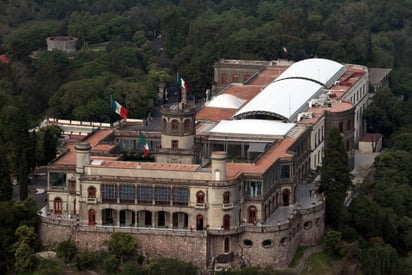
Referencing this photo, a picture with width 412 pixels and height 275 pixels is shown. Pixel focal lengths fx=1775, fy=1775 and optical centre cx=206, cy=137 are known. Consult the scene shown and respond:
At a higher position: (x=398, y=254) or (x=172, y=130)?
(x=172, y=130)

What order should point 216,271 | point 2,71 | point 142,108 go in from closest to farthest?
point 216,271 → point 142,108 → point 2,71

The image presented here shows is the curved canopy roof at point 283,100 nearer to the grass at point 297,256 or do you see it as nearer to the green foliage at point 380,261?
the grass at point 297,256

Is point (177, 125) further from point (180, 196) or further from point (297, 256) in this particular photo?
point (297, 256)

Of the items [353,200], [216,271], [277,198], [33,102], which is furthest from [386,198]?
[33,102]

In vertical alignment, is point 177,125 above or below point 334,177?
above

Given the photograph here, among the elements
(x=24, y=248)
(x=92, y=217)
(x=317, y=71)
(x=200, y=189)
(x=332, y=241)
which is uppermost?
(x=317, y=71)

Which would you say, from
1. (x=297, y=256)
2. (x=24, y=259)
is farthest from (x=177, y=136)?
(x=24, y=259)

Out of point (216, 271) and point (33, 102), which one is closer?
point (216, 271)

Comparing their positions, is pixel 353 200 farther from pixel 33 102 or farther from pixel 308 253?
pixel 33 102
